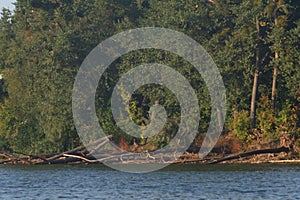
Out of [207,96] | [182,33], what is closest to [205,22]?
[182,33]

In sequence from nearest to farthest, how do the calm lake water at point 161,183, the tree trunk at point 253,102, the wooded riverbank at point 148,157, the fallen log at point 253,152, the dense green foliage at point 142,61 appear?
the calm lake water at point 161,183, the fallen log at point 253,152, the wooded riverbank at point 148,157, the dense green foliage at point 142,61, the tree trunk at point 253,102

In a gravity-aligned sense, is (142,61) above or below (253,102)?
above

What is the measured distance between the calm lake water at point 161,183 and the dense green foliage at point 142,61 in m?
7.58

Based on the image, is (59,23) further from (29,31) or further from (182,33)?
(182,33)

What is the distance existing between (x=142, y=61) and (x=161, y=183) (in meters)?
21.7

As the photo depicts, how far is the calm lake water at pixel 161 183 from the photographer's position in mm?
38500

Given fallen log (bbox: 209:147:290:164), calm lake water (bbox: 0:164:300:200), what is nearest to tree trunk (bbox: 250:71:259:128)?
fallen log (bbox: 209:147:290:164)

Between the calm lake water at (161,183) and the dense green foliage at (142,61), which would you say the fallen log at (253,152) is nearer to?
the calm lake water at (161,183)

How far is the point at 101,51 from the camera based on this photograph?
70500mm

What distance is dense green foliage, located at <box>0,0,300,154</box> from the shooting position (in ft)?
195

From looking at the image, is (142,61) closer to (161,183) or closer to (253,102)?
(253,102)

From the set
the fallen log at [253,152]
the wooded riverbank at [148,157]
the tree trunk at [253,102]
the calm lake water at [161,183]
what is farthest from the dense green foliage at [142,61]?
the calm lake water at [161,183]

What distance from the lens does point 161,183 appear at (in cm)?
4484

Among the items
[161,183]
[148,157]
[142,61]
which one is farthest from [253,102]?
[161,183]
